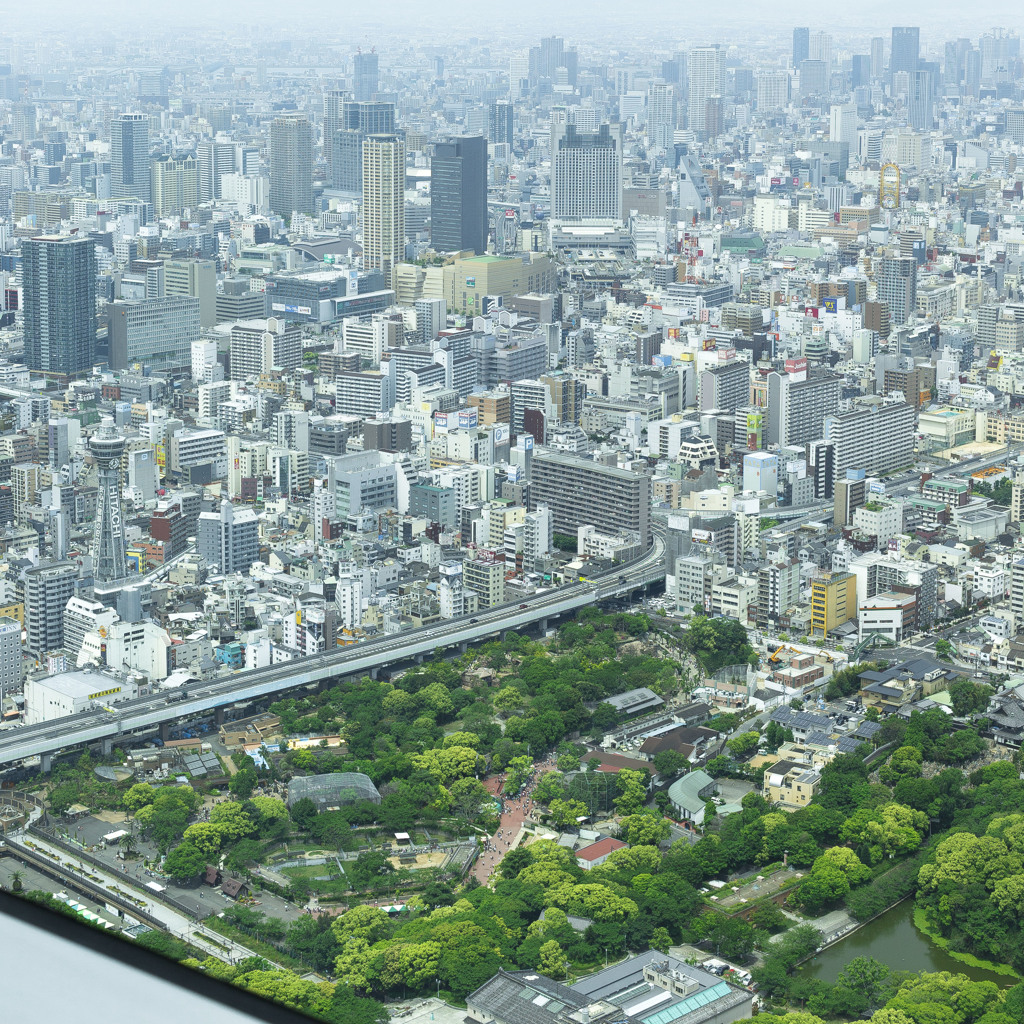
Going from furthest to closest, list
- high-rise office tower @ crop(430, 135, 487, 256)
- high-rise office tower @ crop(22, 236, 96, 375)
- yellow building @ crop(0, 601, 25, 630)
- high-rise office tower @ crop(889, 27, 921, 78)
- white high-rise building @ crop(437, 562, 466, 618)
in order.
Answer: high-rise office tower @ crop(430, 135, 487, 256) → high-rise office tower @ crop(889, 27, 921, 78) → high-rise office tower @ crop(22, 236, 96, 375) → white high-rise building @ crop(437, 562, 466, 618) → yellow building @ crop(0, 601, 25, 630)

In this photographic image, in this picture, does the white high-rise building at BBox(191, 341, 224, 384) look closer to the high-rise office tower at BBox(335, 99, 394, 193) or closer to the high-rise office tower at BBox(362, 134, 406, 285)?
the high-rise office tower at BBox(362, 134, 406, 285)

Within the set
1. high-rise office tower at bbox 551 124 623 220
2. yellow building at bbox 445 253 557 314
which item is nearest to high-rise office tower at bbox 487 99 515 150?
high-rise office tower at bbox 551 124 623 220

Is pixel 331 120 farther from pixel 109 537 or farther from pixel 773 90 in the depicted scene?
pixel 109 537

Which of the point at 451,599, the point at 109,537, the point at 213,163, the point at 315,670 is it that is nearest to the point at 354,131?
the point at 213,163

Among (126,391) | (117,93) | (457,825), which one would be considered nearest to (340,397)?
(126,391)

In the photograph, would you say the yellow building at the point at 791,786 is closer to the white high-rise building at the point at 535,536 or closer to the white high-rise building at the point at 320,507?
the white high-rise building at the point at 535,536

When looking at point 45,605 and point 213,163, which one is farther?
point 213,163
